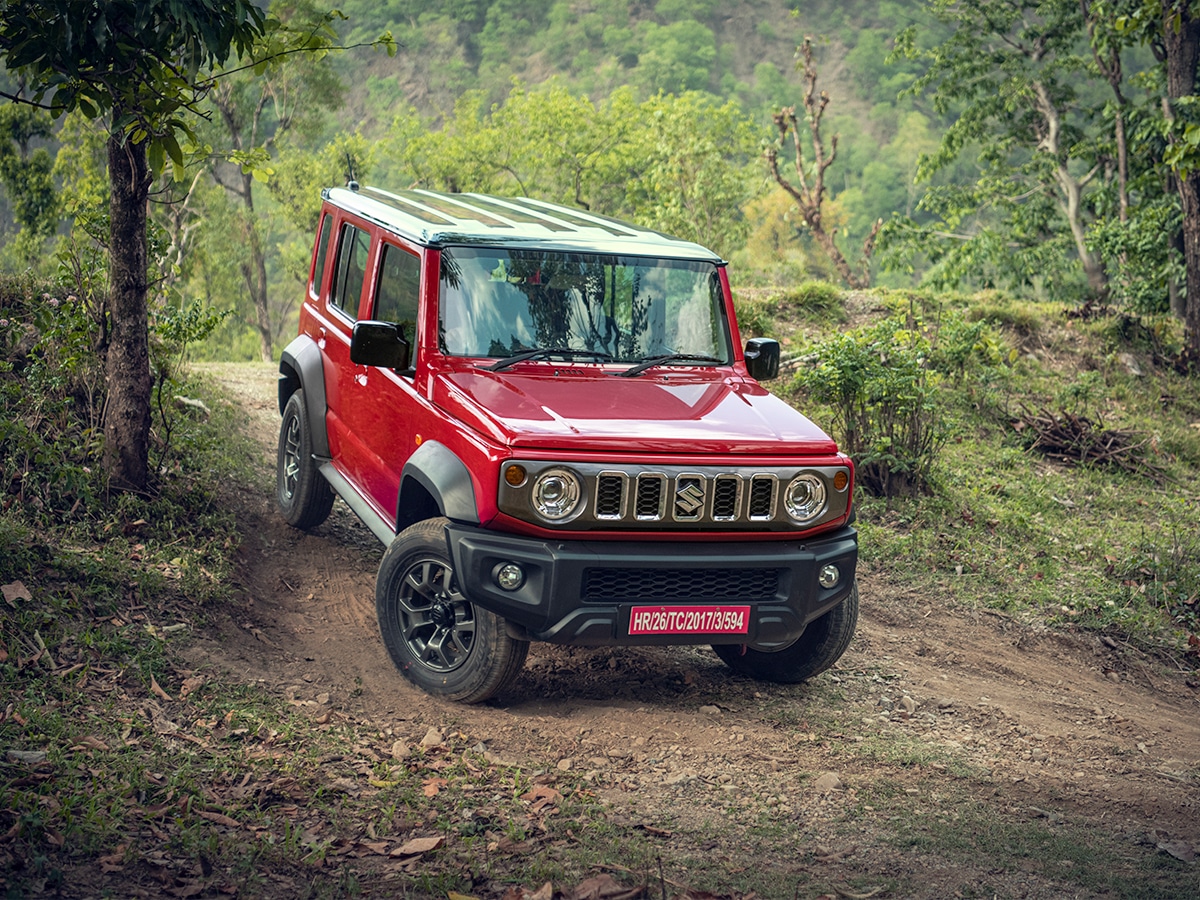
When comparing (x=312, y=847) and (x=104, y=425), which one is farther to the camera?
(x=104, y=425)

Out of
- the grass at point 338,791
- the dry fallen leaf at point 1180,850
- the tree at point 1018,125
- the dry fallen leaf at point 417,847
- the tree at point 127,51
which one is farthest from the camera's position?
the tree at point 1018,125

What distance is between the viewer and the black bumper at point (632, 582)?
14.8 feet

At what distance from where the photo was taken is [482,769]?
14.6 ft

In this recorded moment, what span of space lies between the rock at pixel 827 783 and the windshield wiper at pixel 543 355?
216 cm

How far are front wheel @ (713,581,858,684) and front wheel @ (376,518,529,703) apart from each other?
45.5 inches

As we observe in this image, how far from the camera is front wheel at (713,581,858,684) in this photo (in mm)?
5367

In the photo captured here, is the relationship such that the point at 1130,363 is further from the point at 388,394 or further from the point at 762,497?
the point at 388,394

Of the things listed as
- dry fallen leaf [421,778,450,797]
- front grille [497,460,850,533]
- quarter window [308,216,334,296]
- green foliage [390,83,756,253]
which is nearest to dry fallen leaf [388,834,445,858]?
dry fallen leaf [421,778,450,797]

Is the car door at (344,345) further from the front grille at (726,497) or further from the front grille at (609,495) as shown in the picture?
the front grille at (726,497)

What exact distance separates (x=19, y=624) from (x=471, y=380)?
2.31m

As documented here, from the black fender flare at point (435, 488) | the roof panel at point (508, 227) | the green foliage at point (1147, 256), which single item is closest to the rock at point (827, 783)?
the black fender flare at point (435, 488)

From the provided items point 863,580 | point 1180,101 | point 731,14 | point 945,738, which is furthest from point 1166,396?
point 731,14

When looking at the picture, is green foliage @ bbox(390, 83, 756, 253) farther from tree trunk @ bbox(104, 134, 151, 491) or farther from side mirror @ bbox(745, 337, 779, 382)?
side mirror @ bbox(745, 337, 779, 382)

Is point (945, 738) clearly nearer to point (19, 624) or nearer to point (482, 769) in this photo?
point (482, 769)
